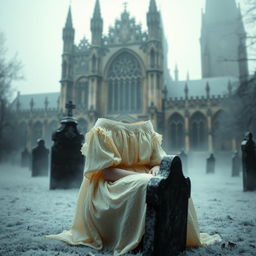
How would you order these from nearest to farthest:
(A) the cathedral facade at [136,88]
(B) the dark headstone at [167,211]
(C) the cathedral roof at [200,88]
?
(B) the dark headstone at [167,211] < (A) the cathedral facade at [136,88] < (C) the cathedral roof at [200,88]

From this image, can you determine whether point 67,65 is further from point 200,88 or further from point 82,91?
point 200,88

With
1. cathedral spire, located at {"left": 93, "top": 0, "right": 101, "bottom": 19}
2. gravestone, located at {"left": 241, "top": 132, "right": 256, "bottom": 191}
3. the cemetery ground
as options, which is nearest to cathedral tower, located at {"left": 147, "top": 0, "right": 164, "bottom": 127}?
cathedral spire, located at {"left": 93, "top": 0, "right": 101, "bottom": 19}

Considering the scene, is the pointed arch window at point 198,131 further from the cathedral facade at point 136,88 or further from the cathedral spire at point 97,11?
the cathedral spire at point 97,11

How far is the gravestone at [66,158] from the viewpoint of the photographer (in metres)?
7.01

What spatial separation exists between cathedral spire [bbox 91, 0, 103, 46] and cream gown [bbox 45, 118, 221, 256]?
26.2m

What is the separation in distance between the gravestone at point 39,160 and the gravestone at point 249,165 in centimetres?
834

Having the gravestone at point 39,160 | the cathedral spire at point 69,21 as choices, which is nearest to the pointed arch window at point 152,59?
the cathedral spire at point 69,21

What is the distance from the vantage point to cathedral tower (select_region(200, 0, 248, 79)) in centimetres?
3744

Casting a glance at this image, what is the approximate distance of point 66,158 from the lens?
7188 millimetres

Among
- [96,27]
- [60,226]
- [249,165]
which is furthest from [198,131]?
[60,226]

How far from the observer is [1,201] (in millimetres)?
4898

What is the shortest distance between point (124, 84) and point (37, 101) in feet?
50.3

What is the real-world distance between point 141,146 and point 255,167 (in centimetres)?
586

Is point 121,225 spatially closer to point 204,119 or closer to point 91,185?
point 91,185
